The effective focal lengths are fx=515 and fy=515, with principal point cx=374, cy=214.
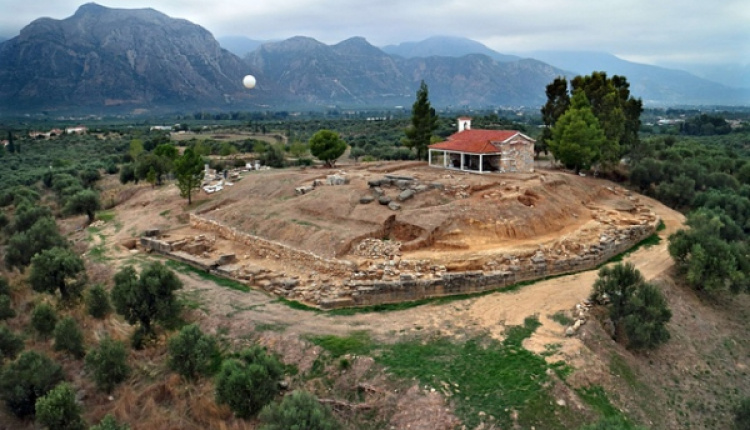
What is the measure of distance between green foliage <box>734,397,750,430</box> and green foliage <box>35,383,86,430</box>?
1837cm

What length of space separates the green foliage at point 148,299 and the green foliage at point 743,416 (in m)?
18.4

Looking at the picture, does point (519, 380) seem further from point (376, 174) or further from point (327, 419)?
point (376, 174)

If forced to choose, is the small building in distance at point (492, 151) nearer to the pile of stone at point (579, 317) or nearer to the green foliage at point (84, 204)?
the pile of stone at point (579, 317)

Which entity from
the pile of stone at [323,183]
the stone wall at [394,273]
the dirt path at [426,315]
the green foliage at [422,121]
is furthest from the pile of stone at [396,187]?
the green foliage at [422,121]

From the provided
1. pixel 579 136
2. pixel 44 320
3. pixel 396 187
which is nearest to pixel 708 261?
pixel 396 187

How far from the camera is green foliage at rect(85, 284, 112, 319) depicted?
2006 cm

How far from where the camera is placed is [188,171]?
3425 centimetres

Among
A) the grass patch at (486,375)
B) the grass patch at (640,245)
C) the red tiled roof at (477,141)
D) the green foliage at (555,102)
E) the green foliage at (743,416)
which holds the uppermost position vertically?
the green foliage at (555,102)

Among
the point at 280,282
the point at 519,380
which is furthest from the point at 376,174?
the point at 519,380

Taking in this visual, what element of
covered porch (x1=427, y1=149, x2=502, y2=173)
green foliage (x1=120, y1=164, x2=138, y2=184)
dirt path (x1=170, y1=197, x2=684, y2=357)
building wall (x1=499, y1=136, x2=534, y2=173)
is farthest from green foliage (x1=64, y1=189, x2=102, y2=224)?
building wall (x1=499, y1=136, x2=534, y2=173)

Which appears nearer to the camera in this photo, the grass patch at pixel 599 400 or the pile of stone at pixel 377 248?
the grass patch at pixel 599 400

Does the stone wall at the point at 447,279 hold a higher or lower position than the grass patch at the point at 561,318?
higher

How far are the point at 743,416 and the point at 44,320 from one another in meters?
23.3

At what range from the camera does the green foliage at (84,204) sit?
3566 centimetres
